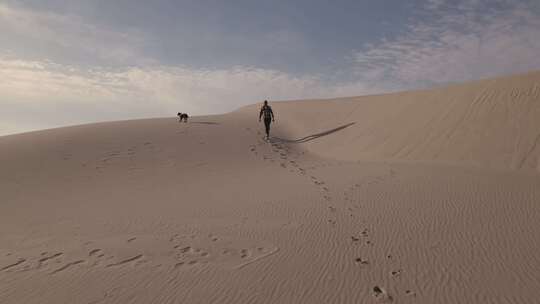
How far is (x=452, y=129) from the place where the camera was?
40.4 feet

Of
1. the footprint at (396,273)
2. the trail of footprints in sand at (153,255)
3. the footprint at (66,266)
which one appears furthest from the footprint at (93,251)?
the footprint at (396,273)

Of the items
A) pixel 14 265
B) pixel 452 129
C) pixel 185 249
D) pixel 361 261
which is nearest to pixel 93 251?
pixel 14 265

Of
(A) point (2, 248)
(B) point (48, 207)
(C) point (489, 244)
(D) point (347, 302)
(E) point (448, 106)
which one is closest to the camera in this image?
(D) point (347, 302)

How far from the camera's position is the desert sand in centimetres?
396

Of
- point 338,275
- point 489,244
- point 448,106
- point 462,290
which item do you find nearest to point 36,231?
point 338,275

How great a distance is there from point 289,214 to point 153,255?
A: 9.07ft

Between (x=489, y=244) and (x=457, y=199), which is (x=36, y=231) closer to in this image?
(x=489, y=244)

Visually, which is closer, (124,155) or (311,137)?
(124,155)

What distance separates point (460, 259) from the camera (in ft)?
14.7

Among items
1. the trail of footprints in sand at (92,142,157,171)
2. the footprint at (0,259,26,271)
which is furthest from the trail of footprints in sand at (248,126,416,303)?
the footprint at (0,259,26,271)

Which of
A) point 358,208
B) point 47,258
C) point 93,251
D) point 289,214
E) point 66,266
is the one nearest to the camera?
point 66,266

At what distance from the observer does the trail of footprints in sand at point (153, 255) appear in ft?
14.8

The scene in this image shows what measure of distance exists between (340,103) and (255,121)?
6.93m

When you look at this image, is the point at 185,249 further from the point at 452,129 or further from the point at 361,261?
the point at 452,129
